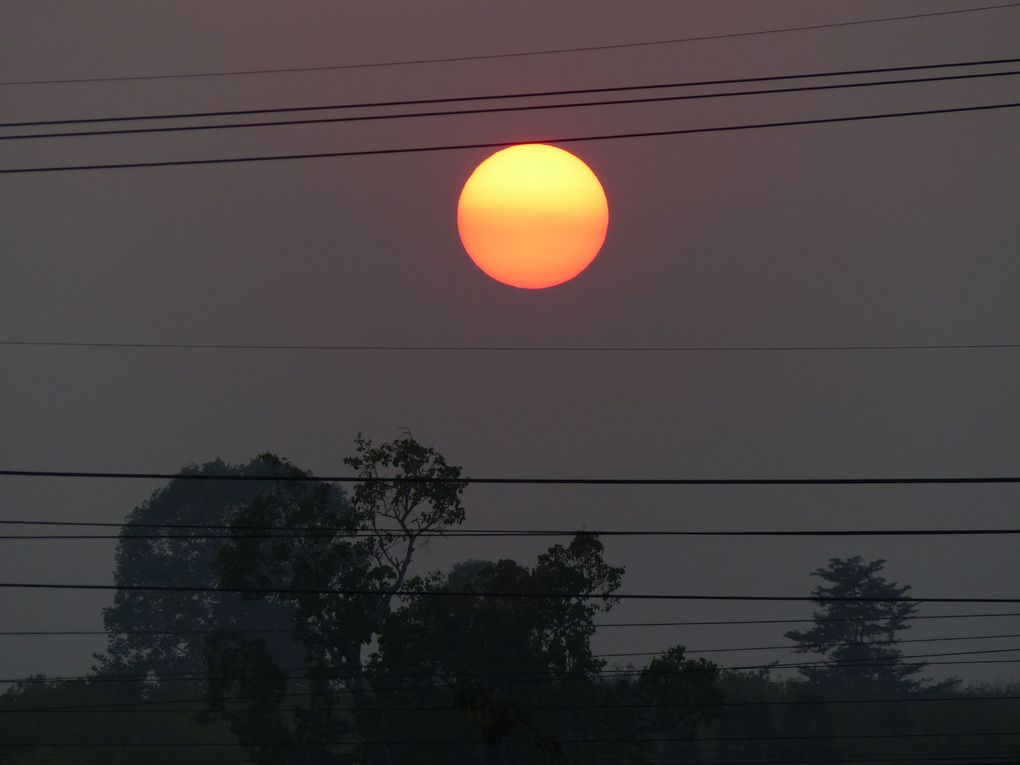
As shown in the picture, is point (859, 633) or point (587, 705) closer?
point (587, 705)

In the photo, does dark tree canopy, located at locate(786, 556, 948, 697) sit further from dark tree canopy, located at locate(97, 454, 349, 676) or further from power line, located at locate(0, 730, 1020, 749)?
dark tree canopy, located at locate(97, 454, 349, 676)

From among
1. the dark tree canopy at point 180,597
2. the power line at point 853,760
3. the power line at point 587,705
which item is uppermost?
the dark tree canopy at point 180,597

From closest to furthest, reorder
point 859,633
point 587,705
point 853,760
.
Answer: point 587,705, point 853,760, point 859,633

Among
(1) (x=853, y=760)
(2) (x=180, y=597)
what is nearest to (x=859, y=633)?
(1) (x=853, y=760)

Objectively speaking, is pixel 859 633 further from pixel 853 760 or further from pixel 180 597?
pixel 180 597

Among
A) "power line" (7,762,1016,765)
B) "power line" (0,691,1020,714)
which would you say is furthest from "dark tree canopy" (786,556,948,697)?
"power line" (7,762,1016,765)

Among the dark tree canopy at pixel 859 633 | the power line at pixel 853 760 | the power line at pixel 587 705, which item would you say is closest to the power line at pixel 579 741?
the power line at pixel 853 760

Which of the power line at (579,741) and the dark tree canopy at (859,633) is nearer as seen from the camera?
the power line at (579,741)

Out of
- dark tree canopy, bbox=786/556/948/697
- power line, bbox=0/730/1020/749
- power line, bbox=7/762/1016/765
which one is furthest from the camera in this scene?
dark tree canopy, bbox=786/556/948/697

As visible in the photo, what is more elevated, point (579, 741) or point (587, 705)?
point (587, 705)

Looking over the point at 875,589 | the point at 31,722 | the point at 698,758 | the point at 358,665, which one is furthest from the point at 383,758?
the point at 875,589

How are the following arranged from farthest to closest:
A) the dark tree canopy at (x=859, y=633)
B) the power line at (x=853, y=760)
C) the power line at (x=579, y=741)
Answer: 1. the dark tree canopy at (x=859, y=633)
2. the power line at (x=853, y=760)
3. the power line at (x=579, y=741)

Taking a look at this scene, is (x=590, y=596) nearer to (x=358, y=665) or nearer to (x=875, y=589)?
(x=358, y=665)

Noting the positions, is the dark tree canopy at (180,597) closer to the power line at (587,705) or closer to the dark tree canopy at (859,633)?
the power line at (587,705)
